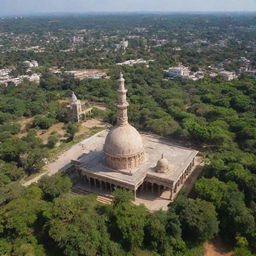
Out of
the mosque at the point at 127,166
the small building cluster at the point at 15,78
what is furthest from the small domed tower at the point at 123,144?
the small building cluster at the point at 15,78

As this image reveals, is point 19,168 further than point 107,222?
Yes

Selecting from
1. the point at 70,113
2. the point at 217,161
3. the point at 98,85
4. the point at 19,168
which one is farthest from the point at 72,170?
the point at 98,85

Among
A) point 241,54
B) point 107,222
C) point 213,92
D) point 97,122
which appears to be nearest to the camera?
point 107,222

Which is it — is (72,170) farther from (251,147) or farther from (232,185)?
(251,147)

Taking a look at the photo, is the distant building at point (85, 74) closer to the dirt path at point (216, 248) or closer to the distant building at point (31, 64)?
the distant building at point (31, 64)

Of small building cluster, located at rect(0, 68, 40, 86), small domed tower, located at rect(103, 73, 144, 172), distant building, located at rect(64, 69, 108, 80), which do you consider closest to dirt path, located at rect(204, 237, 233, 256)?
small domed tower, located at rect(103, 73, 144, 172)

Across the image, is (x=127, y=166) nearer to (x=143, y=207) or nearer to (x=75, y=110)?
(x=143, y=207)

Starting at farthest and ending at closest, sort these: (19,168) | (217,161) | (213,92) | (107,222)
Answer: (213,92) → (19,168) → (217,161) → (107,222)

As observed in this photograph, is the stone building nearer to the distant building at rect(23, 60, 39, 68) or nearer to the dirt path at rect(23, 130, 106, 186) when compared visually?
the dirt path at rect(23, 130, 106, 186)
